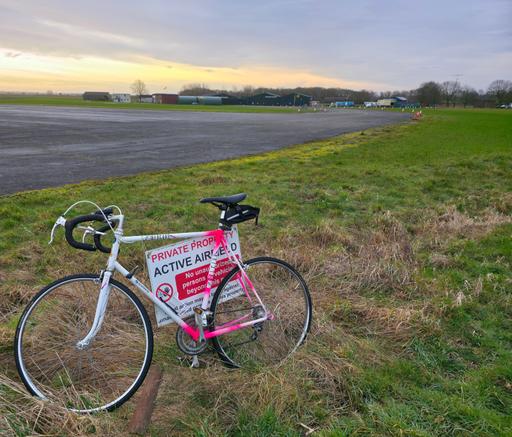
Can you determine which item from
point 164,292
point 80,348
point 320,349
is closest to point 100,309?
point 80,348

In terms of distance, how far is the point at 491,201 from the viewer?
27.7 feet

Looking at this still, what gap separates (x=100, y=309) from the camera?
2750 millimetres

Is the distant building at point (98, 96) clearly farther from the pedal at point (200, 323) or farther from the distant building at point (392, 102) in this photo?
the pedal at point (200, 323)

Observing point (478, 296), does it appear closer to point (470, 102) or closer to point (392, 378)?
point (392, 378)

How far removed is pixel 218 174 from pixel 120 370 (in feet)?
26.8

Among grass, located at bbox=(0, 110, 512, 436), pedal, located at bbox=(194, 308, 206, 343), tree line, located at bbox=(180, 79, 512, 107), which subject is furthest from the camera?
tree line, located at bbox=(180, 79, 512, 107)

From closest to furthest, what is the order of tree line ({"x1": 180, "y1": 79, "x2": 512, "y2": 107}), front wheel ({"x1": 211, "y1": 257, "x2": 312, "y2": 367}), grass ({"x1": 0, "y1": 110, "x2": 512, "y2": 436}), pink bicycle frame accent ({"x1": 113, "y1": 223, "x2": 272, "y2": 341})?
grass ({"x1": 0, "y1": 110, "x2": 512, "y2": 436}) < pink bicycle frame accent ({"x1": 113, "y1": 223, "x2": 272, "y2": 341}) < front wheel ({"x1": 211, "y1": 257, "x2": 312, "y2": 367}) < tree line ({"x1": 180, "y1": 79, "x2": 512, "y2": 107})

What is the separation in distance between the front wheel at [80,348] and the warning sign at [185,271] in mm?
234

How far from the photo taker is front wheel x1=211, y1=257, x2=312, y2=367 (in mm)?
3205

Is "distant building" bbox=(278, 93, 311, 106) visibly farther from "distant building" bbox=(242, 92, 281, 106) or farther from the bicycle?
the bicycle

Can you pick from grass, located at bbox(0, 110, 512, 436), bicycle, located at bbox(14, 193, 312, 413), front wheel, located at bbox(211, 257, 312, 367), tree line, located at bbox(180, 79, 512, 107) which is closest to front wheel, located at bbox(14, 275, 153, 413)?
bicycle, located at bbox(14, 193, 312, 413)

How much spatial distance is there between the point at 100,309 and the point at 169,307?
1.57 feet

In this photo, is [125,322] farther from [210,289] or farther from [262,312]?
[262,312]

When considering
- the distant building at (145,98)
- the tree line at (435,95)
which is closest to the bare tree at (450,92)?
the tree line at (435,95)
